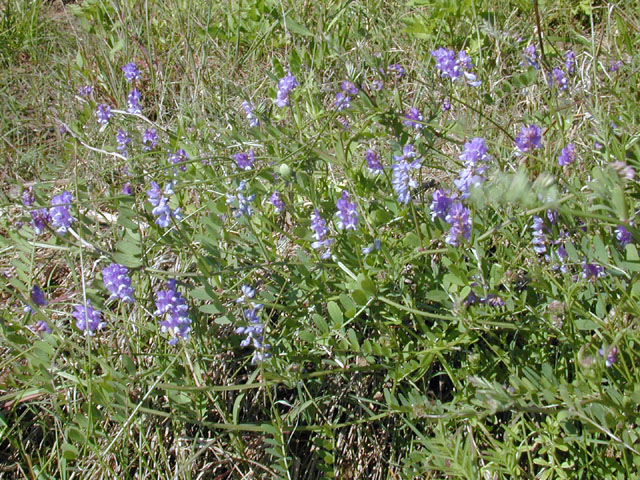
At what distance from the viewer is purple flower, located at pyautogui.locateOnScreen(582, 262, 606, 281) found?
1.60m

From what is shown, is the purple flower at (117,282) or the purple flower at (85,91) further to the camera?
the purple flower at (85,91)

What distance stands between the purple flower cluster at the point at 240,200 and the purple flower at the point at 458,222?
529 millimetres

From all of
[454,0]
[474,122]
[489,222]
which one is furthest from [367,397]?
[454,0]

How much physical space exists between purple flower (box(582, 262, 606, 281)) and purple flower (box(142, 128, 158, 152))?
59.4 inches

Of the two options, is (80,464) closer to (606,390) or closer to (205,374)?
(205,374)

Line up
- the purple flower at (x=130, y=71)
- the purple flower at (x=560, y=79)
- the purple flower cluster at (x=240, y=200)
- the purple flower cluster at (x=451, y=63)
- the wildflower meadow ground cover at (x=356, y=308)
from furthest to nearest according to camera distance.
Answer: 1. the purple flower at (x=130, y=71)
2. the purple flower at (x=560, y=79)
3. the purple flower cluster at (x=451, y=63)
4. the purple flower cluster at (x=240, y=200)
5. the wildflower meadow ground cover at (x=356, y=308)

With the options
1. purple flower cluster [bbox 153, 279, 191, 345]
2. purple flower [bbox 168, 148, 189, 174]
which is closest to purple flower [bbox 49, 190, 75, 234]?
purple flower cluster [bbox 153, 279, 191, 345]

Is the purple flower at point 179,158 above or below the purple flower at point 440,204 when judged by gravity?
below

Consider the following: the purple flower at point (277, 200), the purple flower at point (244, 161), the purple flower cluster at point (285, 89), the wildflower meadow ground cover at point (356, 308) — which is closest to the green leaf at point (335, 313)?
the wildflower meadow ground cover at point (356, 308)

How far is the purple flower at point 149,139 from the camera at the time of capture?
240 centimetres

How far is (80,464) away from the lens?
72.6 inches

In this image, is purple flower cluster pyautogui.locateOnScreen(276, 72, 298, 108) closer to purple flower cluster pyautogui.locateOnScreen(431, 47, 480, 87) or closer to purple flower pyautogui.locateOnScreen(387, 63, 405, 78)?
purple flower pyautogui.locateOnScreen(387, 63, 405, 78)

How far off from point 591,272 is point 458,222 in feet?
1.11

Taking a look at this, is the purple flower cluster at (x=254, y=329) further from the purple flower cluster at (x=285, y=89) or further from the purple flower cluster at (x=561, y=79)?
the purple flower cluster at (x=561, y=79)
